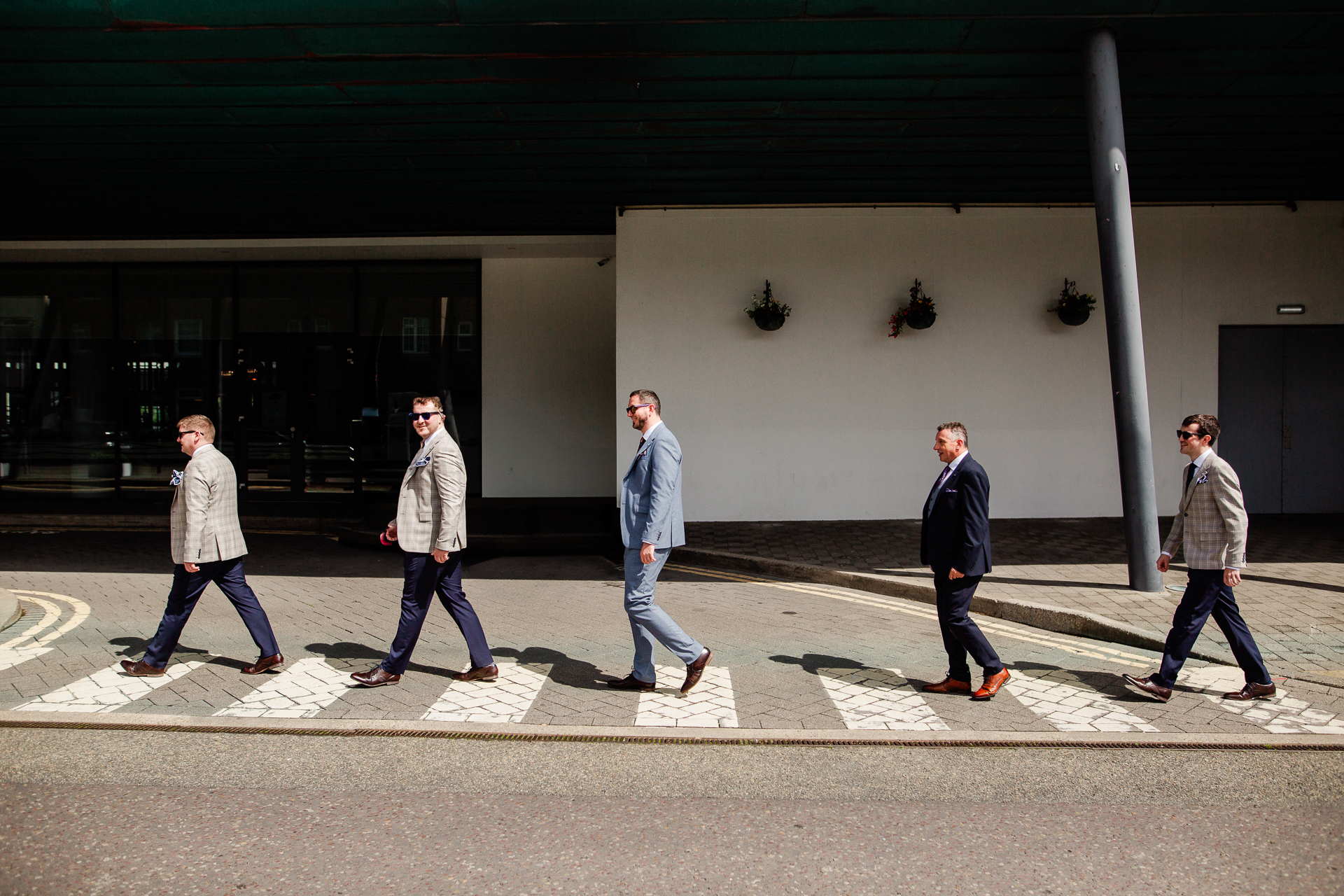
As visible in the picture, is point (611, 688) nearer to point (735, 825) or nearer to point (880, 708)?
point (880, 708)

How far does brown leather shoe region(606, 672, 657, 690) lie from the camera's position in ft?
18.3

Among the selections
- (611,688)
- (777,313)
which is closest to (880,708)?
(611,688)

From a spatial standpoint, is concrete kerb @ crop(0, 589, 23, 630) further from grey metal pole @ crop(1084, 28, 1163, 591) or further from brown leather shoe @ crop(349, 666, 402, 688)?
grey metal pole @ crop(1084, 28, 1163, 591)

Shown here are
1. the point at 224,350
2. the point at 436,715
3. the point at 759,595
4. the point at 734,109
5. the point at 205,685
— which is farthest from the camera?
the point at 224,350

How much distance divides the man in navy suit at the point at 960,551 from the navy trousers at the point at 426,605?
2.79 meters

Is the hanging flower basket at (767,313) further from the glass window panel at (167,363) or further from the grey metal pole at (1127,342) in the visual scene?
the glass window panel at (167,363)

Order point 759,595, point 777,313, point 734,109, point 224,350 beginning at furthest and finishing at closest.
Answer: point 224,350 < point 777,313 < point 734,109 < point 759,595

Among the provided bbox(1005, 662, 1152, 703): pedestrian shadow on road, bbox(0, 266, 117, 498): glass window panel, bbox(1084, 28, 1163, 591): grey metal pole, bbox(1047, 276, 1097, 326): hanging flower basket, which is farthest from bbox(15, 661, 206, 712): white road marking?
bbox(0, 266, 117, 498): glass window panel

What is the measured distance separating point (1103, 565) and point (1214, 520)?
14.1 ft

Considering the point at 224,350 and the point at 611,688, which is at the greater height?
the point at 224,350

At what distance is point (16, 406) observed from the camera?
1570 cm

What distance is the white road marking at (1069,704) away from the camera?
4906 mm

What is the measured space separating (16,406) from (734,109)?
45.1 ft

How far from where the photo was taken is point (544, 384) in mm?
15414
